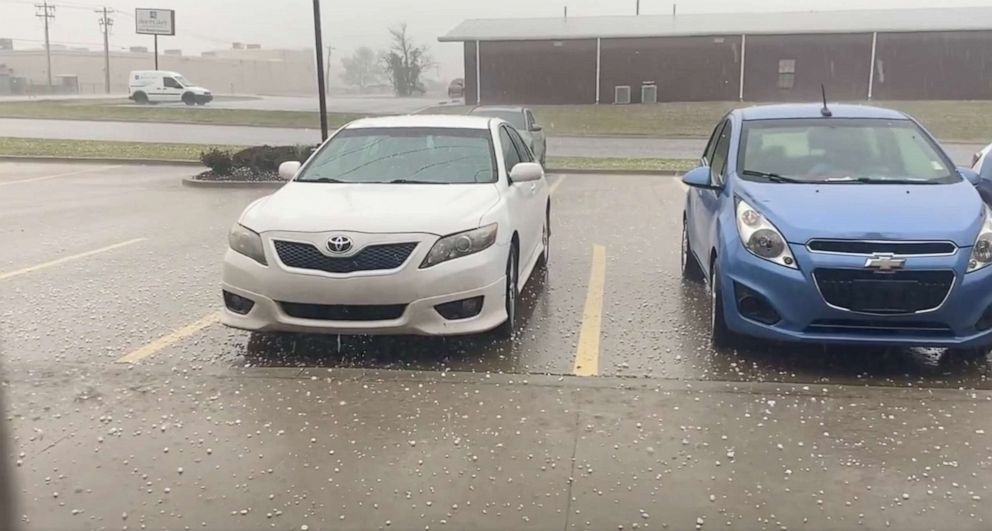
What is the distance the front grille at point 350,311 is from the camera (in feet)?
16.3

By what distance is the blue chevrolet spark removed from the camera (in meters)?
4.59

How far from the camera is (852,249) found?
183 inches

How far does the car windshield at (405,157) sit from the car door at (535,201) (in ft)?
1.68

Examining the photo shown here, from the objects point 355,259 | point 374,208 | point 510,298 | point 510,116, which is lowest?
point 510,298

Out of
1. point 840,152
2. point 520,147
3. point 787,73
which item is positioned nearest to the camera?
point 840,152

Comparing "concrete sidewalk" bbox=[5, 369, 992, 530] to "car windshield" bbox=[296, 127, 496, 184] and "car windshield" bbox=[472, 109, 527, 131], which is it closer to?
"car windshield" bbox=[296, 127, 496, 184]

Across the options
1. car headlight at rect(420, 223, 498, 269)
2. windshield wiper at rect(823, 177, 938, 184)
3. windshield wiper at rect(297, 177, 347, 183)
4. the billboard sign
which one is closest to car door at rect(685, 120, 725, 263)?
windshield wiper at rect(823, 177, 938, 184)

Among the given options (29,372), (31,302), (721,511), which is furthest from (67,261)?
(721,511)

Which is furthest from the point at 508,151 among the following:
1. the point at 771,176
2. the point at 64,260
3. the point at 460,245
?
the point at 64,260

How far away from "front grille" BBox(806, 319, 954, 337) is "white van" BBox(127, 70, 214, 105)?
48407 mm

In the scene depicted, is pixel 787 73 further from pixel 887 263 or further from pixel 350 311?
pixel 350 311

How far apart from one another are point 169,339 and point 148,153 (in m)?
15.4

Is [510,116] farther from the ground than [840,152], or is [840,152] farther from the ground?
[510,116]

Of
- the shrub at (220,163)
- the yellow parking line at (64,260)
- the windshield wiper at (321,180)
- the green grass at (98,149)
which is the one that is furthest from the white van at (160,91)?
the windshield wiper at (321,180)
